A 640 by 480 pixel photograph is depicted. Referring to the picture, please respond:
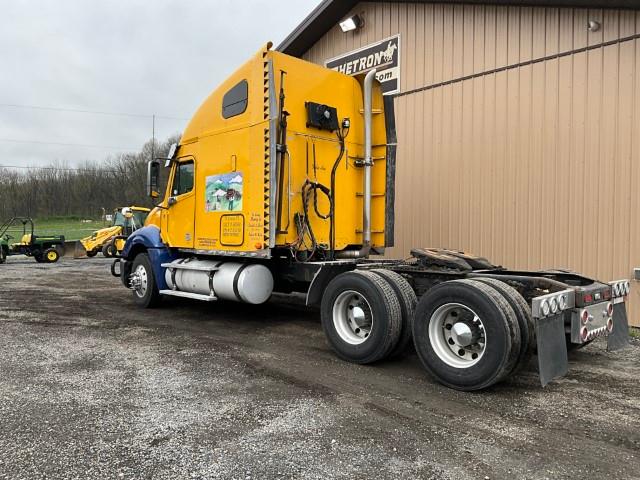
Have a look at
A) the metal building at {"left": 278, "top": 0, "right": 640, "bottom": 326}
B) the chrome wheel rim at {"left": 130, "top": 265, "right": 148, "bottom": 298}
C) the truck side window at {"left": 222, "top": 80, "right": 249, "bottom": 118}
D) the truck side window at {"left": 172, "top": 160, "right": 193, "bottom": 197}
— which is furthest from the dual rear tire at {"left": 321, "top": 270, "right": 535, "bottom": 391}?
the chrome wheel rim at {"left": 130, "top": 265, "right": 148, "bottom": 298}

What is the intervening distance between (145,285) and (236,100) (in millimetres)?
3942

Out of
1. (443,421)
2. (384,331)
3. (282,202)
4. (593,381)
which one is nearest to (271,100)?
(282,202)

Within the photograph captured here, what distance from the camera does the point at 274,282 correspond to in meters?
7.79

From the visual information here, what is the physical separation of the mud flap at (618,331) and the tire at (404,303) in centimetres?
205

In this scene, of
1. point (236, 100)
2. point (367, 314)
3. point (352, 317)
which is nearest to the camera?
point (367, 314)

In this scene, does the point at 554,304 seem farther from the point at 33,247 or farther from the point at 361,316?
the point at 33,247

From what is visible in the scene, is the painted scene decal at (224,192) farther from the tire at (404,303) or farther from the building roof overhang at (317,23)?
the building roof overhang at (317,23)

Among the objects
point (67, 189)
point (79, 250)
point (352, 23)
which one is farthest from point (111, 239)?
point (67, 189)

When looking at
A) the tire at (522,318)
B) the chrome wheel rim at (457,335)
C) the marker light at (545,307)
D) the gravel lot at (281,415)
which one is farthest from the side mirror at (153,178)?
the marker light at (545,307)

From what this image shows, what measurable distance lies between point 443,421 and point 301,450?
1.23m

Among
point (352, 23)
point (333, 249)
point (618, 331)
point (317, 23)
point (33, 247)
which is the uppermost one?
point (317, 23)

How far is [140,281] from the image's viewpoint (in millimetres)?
9312

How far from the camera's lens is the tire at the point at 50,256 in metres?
21.6

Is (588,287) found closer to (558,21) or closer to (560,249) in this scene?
(560,249)
